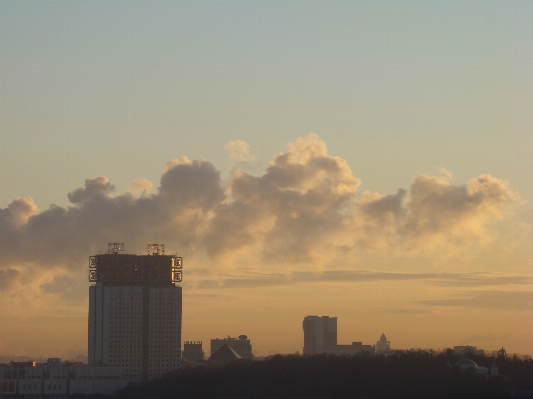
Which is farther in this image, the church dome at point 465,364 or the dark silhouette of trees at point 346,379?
the church dome at point 465,364

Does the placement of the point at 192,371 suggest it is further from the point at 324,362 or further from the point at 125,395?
the point at 324,362

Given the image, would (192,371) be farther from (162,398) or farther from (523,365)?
(523,365)

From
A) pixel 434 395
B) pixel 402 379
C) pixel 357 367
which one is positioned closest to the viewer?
pixel 434 395

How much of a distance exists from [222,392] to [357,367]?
736 inches

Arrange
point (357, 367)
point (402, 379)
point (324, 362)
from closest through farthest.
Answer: point (402, 379)
point (357, 367)
point (324, 362)

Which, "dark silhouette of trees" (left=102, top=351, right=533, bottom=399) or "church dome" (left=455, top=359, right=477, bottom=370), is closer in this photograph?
"dark silhouette of trees" (left=102, top=351, right=533, bottom=399)

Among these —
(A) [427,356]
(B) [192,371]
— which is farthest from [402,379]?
(B) [192,371]

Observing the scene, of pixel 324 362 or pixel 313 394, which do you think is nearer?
pixel 313 394

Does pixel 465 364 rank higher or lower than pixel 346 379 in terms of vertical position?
higher

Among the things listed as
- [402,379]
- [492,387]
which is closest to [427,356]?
[402,379]

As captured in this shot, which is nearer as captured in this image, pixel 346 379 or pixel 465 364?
pixel 346 379

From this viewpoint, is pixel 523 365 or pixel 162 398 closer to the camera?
pixel 523 365

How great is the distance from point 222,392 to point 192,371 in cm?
3004

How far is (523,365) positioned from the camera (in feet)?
524
